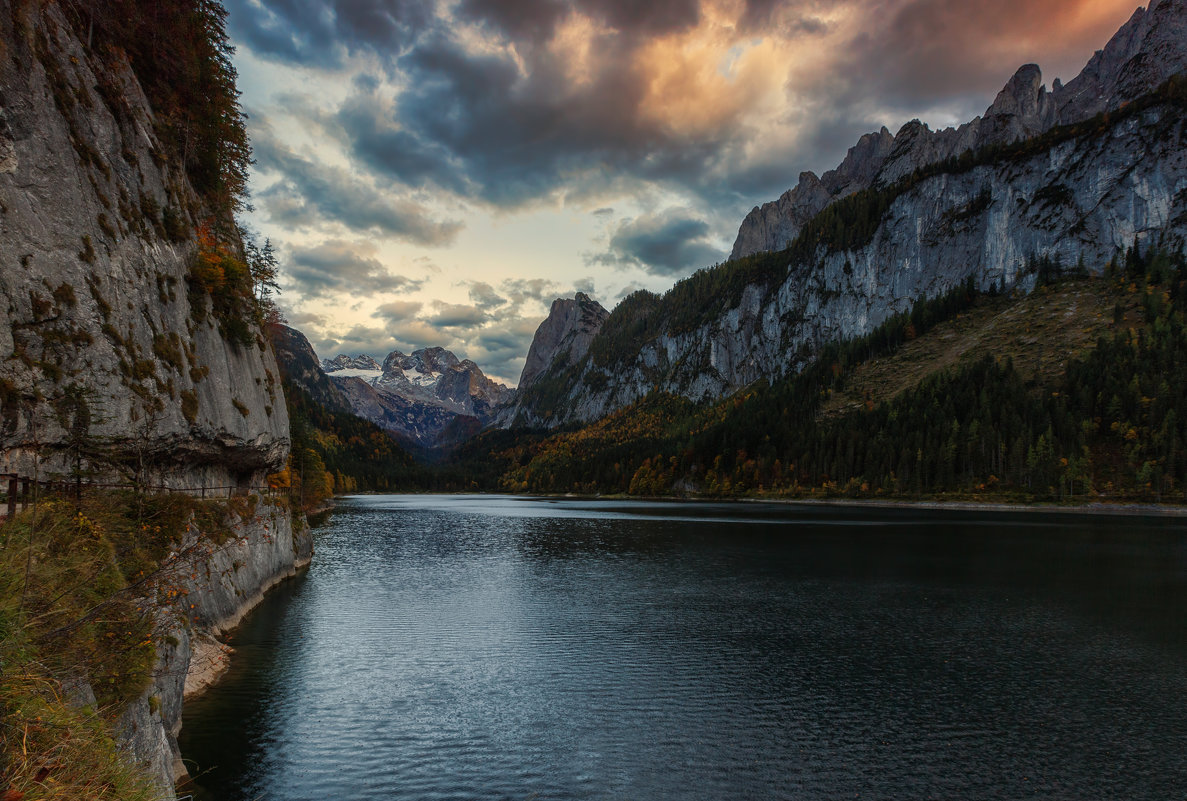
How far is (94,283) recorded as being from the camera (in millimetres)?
23031

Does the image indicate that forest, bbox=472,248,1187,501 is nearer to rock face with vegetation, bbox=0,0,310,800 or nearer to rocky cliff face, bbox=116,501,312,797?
rocky cliff face, bbox=116,501,312,797

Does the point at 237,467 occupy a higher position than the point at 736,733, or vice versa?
the point at 237,467

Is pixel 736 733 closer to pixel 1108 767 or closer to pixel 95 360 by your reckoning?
pixel 1108 767

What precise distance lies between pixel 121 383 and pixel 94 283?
13.1ft

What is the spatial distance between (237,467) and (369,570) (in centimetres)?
1797

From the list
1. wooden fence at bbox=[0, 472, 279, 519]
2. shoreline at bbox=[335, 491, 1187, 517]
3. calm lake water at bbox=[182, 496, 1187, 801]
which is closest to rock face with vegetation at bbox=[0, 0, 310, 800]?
wooden fence at bbox=[0, 472, 279, 519]

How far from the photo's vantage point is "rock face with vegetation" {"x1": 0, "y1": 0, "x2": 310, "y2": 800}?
10828mm

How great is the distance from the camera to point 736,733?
20.5 m

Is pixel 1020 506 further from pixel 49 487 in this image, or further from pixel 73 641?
pixel 73 641

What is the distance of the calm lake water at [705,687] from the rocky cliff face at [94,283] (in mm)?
10731

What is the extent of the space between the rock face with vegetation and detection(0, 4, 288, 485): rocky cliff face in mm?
93

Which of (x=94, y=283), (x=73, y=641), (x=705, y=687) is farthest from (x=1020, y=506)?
(x=73, y=641)

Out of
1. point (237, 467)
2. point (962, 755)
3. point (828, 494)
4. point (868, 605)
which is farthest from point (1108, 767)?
point (828, 494)

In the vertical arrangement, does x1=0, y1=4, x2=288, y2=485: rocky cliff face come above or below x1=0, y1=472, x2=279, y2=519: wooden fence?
above
